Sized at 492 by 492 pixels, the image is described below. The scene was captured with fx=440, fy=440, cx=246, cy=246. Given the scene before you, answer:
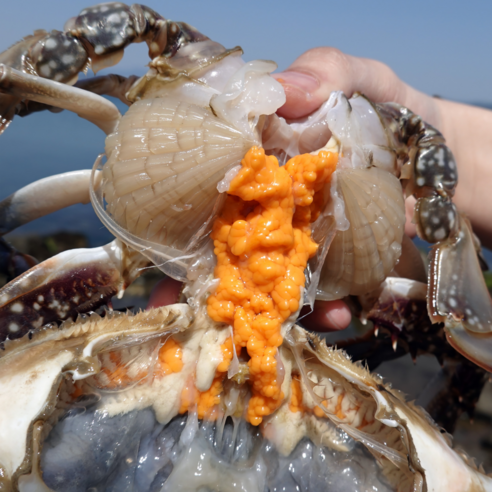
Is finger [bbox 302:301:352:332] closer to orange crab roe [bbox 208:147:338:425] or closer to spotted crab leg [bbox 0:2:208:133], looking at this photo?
orange crab roe [bbox 208:147:338:425]

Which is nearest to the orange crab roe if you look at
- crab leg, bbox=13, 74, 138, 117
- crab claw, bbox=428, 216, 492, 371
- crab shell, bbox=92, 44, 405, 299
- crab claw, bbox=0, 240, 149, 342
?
crab shell, bbox=92, 44, 405, 299

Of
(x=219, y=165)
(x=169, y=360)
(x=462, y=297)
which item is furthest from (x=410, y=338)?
(x=219, y=165)

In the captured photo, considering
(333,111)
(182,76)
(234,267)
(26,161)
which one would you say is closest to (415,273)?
(333,111)

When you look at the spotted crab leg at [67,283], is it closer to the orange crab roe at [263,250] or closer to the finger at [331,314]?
the orange crab roe at [263,250]

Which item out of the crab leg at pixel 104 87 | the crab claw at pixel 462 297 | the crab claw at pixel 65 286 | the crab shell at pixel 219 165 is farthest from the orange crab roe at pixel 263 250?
the crab leg at pixel 104 87

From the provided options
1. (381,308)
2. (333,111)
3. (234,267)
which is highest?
(333,111)

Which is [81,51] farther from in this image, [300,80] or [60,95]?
[300,80]

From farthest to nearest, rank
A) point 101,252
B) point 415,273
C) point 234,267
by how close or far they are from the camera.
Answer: point 415,273, point 101,252, point 234,267

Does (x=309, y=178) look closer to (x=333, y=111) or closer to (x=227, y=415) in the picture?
(x=333, y=111)
